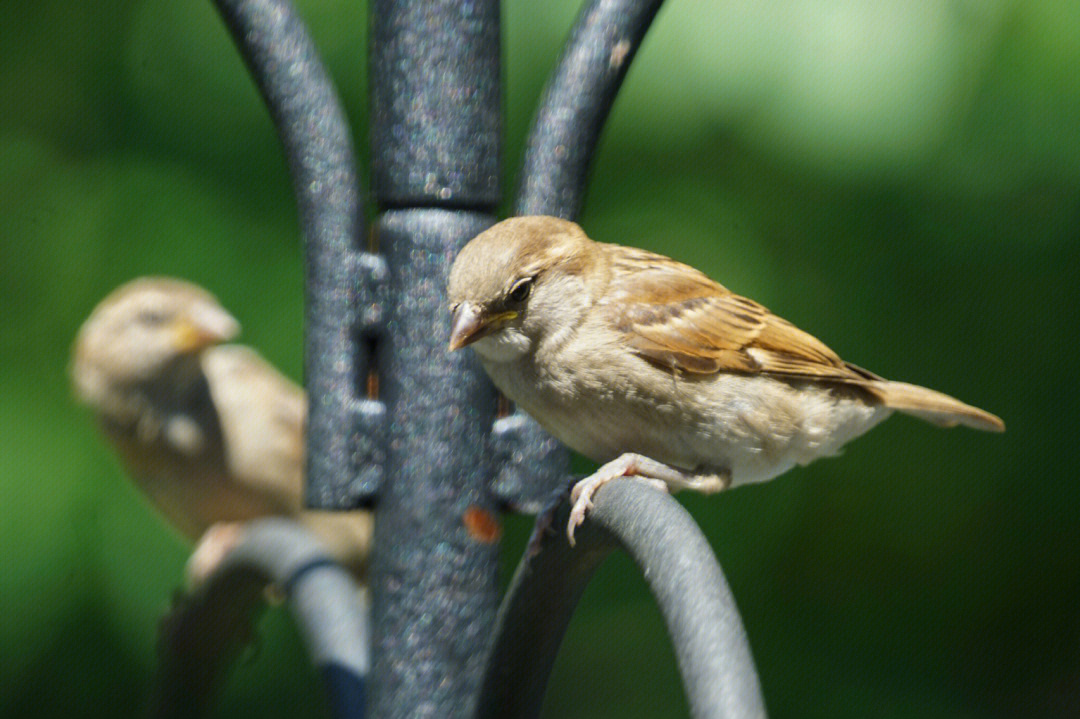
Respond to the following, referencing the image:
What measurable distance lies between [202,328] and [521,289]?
4.37ft

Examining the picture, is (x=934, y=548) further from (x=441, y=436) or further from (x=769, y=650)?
(x=441, y=436)

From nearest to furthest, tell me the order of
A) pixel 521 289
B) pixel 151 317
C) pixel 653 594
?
pixel 653 594 < pixel 521 289 < pixel 151 317

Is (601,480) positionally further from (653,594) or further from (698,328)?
(698,328)

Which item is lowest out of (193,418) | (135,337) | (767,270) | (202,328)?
(193,418)

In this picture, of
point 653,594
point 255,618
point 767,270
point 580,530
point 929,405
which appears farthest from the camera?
point 767,270

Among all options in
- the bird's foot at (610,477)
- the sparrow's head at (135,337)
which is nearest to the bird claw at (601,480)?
the bird's foot at (610,477)

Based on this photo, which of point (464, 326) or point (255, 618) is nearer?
point (464, 326)

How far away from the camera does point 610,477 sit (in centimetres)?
123

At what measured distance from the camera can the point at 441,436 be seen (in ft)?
3.83

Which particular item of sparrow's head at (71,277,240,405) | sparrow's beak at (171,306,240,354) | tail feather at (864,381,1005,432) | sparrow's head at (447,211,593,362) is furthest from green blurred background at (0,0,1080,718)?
sparrow's head at (447,211,593,362)

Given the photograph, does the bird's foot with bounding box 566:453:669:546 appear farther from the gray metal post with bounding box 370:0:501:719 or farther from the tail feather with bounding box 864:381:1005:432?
the tail feather with bounding box 864:381:1005:432

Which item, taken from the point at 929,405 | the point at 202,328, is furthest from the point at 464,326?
the point at 202,328

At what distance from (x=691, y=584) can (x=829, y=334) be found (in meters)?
1.35

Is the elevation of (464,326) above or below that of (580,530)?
above
